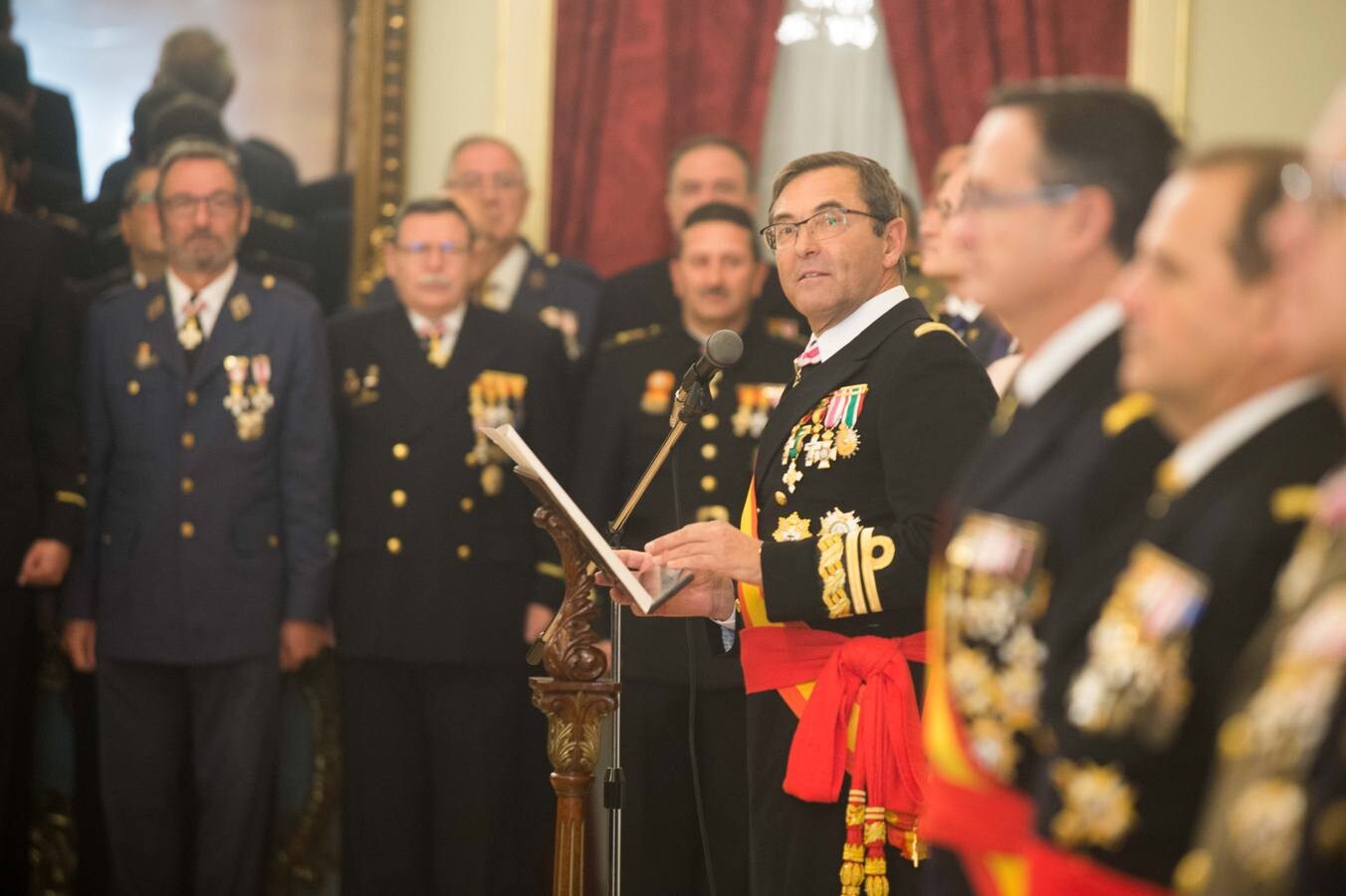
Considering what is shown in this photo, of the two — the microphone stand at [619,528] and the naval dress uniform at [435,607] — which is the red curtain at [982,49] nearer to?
the naval dress uniform at [435,607]

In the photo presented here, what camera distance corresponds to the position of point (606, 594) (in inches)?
179

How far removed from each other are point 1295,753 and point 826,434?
1556 mm

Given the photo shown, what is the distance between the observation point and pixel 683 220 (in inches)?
195

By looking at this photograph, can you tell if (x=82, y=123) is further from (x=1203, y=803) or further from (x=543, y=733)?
(x=1203, y=803)

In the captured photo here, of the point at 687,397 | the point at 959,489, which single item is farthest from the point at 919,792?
the point at 959,489

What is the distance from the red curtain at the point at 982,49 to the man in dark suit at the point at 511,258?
1.41 metres

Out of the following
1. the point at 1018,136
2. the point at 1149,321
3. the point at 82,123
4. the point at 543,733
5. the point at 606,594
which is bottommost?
the point at 543,733

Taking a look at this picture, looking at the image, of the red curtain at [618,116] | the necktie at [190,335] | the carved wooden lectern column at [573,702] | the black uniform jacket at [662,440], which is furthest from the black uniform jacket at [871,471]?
the red curtain at [618,116]

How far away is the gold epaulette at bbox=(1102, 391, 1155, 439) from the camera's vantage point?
5.68 feet

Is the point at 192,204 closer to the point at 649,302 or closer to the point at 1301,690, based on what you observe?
the point at 649,302

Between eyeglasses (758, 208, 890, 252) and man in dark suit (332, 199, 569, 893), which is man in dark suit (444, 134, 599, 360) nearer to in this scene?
man in dark suit (332, 199, 569, 893)

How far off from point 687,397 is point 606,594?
1.70 metres

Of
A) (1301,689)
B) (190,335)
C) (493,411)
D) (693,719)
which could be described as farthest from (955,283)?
(1301,689)

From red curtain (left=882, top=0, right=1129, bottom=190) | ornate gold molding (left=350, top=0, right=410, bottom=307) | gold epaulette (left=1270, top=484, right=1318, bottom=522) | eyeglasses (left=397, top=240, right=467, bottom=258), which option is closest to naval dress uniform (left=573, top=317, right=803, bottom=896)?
eyeglasses (left=397, top=240, right=467, bottom=258)
